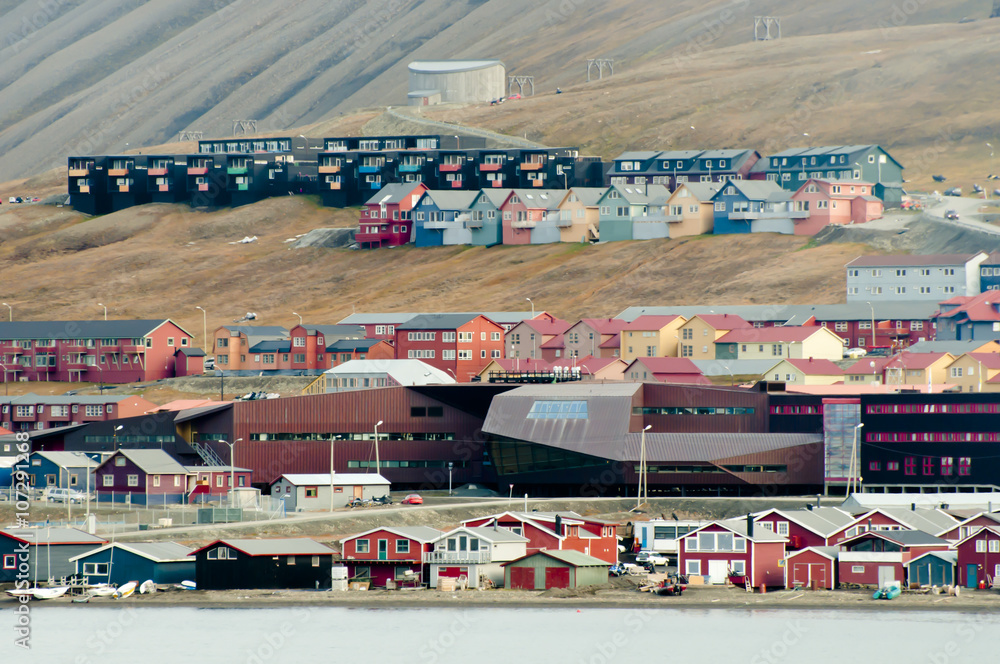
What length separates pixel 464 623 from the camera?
73750 mm

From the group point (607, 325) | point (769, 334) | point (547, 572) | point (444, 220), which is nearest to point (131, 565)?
point (547, 572)

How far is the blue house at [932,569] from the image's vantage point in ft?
249

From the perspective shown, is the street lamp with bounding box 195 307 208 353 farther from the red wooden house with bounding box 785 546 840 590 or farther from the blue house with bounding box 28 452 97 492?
the red wooden house with bounding box 785 546 840 590

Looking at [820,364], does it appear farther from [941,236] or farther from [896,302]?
[941,236]

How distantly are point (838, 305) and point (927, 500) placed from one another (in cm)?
4960

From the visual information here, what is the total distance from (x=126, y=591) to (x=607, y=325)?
230 ft

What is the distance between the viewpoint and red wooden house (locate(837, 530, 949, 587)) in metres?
76.5

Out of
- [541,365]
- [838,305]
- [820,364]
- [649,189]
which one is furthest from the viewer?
[649,189]

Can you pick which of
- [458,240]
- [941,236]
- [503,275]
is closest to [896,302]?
[941,236]

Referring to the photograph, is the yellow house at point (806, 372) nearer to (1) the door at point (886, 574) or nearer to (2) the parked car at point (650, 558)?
(2) the parked car at point (650, 558)

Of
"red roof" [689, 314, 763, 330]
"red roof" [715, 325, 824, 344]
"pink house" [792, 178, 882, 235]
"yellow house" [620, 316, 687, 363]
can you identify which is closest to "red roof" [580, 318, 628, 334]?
"yellow house" [620, 316, 687, 363]

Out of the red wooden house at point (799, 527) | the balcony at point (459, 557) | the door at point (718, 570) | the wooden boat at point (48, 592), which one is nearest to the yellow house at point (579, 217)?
the red wooden house at point (799, 527)

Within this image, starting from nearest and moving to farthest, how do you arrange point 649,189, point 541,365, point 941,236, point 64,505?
point 64,505 → point 541,365 → point 941,236 → point 649,189

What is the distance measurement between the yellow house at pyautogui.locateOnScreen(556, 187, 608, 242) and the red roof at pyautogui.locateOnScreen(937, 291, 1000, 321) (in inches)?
2086
